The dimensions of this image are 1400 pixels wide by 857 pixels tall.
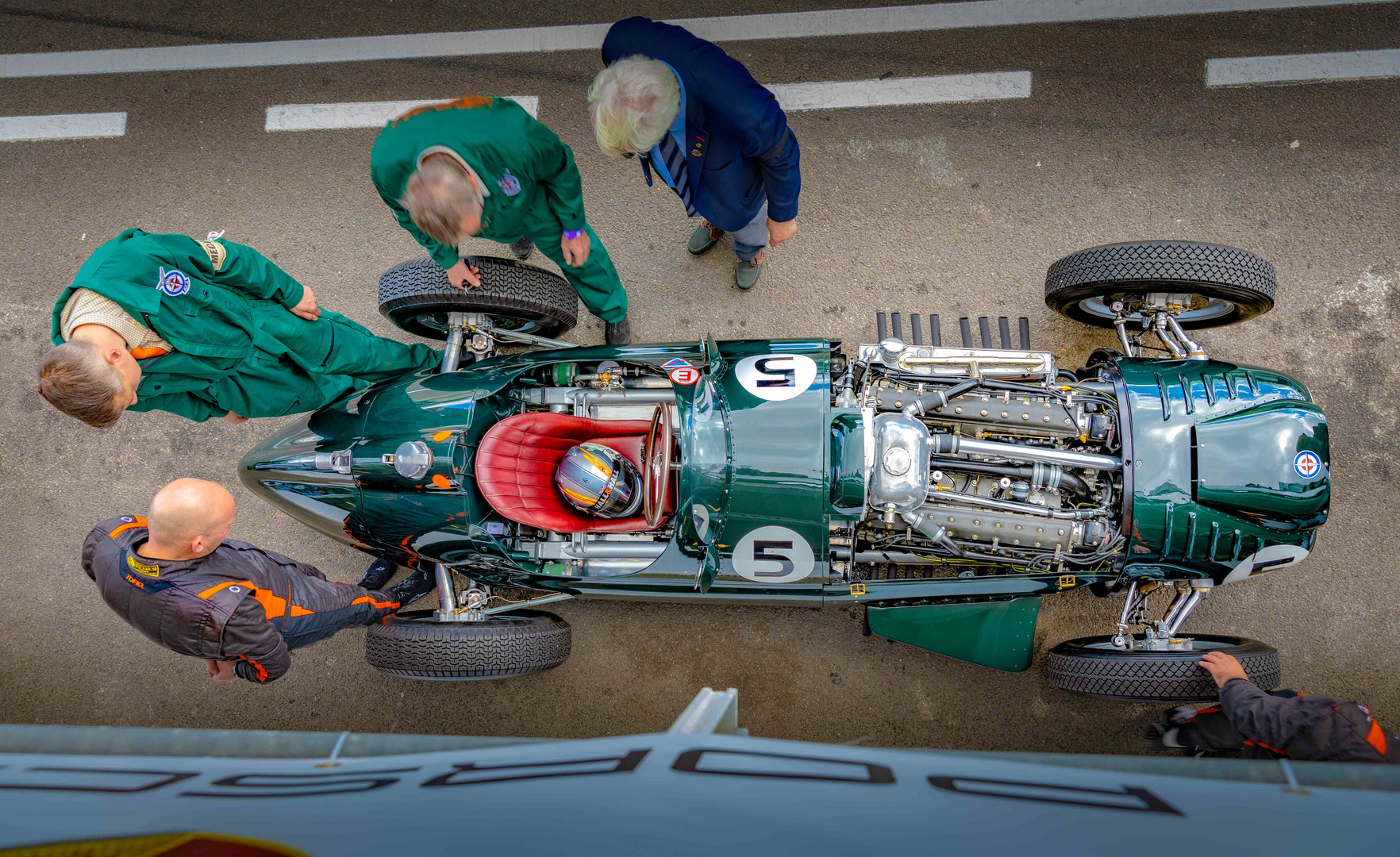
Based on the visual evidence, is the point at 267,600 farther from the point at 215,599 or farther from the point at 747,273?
the point at 747,273

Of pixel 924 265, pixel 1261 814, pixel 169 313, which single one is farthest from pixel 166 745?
pixel 924 265

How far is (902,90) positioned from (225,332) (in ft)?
12.1

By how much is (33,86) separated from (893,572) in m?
6.14

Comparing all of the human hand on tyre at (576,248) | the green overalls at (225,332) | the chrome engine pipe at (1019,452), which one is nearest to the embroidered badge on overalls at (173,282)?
the green overalls at (225,332)

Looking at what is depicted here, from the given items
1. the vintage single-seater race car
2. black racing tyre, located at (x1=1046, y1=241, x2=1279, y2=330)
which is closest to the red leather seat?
the vintage single-seater race car

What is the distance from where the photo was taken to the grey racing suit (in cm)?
289

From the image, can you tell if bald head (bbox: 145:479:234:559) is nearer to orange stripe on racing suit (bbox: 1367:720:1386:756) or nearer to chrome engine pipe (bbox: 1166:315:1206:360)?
chrome engine pipe (bbox: 1166:315:1206:360)

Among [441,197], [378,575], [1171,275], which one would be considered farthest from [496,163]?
[1171,275]

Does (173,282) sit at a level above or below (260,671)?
above

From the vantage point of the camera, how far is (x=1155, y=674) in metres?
3.04

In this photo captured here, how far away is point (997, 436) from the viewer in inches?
123

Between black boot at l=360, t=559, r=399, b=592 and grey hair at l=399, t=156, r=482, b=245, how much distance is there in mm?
2128

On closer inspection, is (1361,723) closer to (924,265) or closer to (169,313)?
(924,265)

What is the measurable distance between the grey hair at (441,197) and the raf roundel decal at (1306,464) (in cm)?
330
